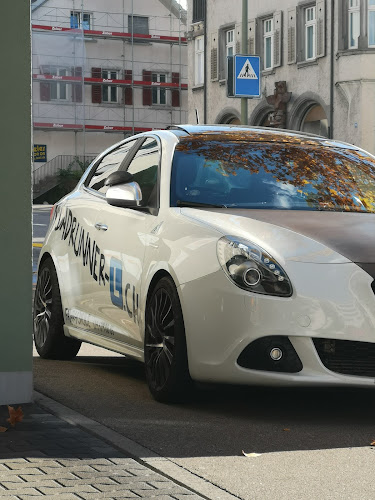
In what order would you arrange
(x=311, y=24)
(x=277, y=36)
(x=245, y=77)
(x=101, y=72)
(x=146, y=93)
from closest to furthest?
(x=245, y=77)
(x=311, y=24)
(x=277, y=36)
(x=101, y=72)
(x=146, y=93)

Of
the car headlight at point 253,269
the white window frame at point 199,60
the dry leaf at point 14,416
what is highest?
the white window frame at point 199,60

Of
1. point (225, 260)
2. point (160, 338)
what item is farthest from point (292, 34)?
point (225, 260)

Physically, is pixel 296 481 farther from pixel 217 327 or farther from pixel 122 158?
pixel 122 158

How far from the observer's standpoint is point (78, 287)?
8469 mm

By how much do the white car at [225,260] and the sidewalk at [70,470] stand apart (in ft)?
3.32

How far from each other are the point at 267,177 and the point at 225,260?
1.15m

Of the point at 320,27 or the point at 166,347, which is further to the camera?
the point at 320,27

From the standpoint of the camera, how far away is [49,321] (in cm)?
900

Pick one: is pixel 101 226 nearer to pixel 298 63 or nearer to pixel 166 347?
pixel 166 347

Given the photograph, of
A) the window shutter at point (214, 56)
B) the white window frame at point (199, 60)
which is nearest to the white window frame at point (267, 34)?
the window shutter at point (214, 56)

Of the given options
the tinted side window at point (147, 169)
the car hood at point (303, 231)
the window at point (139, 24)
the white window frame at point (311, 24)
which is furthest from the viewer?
the window at point (139, 24)

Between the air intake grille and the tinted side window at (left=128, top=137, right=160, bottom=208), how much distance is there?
5.15 ft

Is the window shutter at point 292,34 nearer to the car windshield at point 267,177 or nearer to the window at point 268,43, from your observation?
the window at point 268,43

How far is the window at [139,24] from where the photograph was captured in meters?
69.1
